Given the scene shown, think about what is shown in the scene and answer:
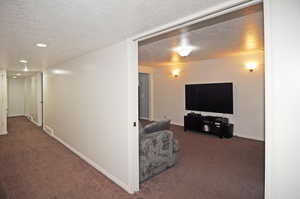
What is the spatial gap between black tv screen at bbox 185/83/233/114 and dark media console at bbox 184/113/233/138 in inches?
13.9

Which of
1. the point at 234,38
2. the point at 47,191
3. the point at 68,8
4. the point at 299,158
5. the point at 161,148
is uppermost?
the point at 234,38

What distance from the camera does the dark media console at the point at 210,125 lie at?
5.15 m

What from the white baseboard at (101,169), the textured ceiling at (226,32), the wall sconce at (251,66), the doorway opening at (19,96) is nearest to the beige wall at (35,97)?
the doorway opening at (19,96)

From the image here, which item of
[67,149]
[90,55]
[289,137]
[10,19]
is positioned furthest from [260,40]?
[67,149]

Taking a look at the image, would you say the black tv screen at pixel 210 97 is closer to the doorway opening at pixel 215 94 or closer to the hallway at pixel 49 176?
the doorway opening at pixel 215 94

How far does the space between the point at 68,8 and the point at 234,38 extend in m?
3.07

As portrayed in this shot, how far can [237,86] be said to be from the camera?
17.6 ft

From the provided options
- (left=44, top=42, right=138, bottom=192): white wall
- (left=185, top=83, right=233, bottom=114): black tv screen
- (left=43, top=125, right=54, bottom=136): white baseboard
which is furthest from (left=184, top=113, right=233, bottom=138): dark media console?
(left=43, top=125, right=54, bottom=136): white baseboard

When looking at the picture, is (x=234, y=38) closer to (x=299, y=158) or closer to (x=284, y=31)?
(x=284, y=31)

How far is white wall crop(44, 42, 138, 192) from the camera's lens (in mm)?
2627

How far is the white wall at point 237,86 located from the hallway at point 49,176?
14.1ft

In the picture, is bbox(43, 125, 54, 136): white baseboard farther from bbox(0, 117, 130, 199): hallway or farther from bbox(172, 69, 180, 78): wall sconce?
bbox(172, 69, 180, 78): wall sconce

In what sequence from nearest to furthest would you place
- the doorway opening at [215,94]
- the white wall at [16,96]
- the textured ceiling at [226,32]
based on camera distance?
1. the textured ceiling at [226,32]
2. the doorway opening at [215,94]
3. the white wall at [16,96]

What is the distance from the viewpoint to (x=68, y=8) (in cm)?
161
